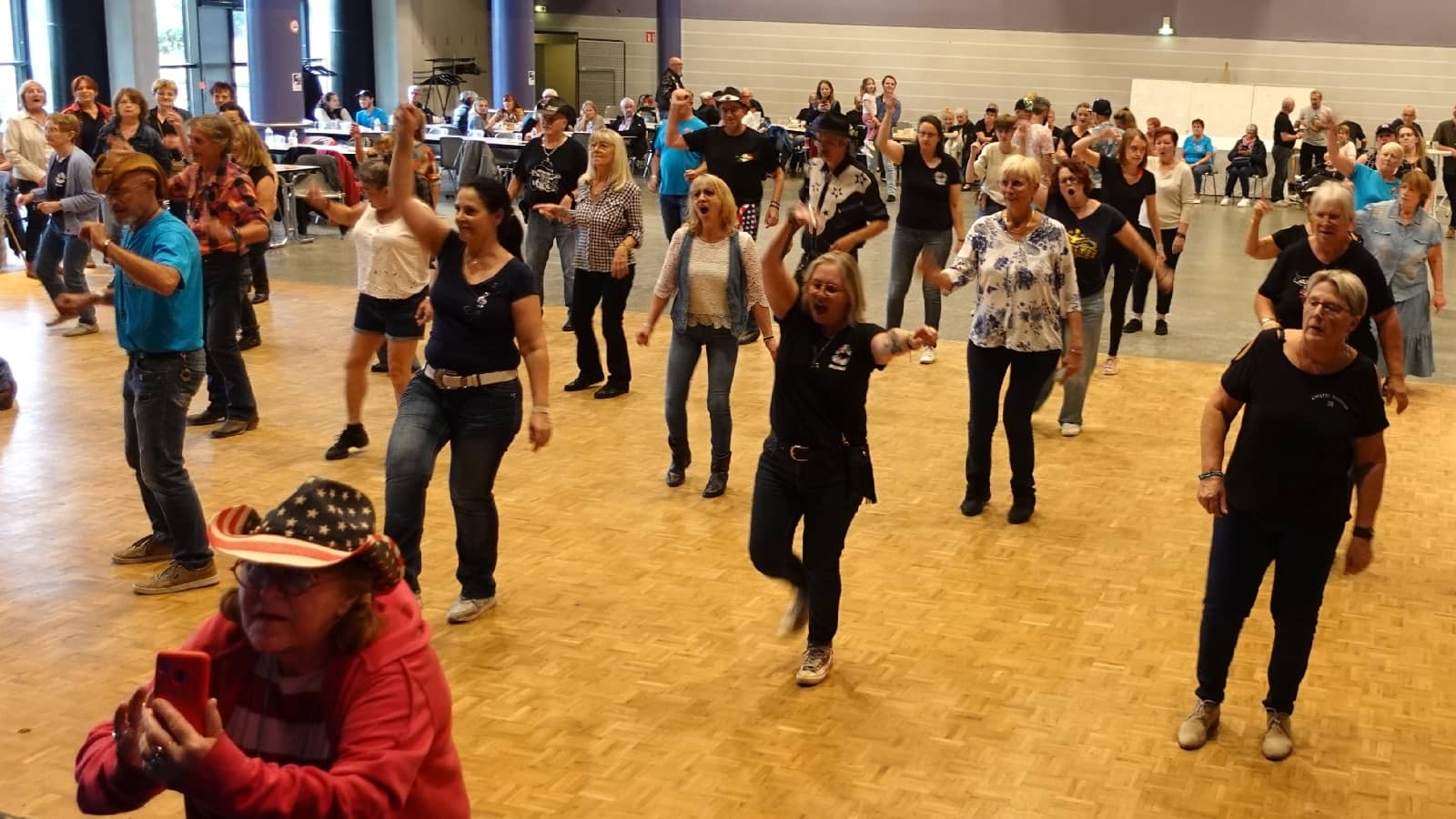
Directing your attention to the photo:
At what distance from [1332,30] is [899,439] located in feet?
68.0

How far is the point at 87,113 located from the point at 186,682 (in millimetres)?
12229

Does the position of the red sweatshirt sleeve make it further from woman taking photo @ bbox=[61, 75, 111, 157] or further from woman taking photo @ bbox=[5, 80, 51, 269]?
woman taking photo @ bbox=[61, 75, 111, 157]

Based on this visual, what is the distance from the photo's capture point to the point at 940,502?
7117mm

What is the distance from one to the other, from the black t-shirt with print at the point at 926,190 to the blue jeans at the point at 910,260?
91 millimetres

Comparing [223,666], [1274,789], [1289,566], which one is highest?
[223,666]

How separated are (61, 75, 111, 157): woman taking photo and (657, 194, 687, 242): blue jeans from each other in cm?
529

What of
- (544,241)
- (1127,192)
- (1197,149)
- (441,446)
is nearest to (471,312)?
(441,446)

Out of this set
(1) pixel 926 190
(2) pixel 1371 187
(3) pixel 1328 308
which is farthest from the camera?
(1) pixel 926 190

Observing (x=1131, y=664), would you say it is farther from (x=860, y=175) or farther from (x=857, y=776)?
(x=860, y=175)

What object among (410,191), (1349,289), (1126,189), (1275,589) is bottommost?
(1275,589)

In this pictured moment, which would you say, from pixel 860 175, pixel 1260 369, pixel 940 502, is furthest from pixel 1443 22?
pixel 1260 369

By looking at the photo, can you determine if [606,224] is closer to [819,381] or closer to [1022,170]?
[1022,170]

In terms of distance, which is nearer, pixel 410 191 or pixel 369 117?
pixel 410 191

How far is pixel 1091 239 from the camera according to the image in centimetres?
779
